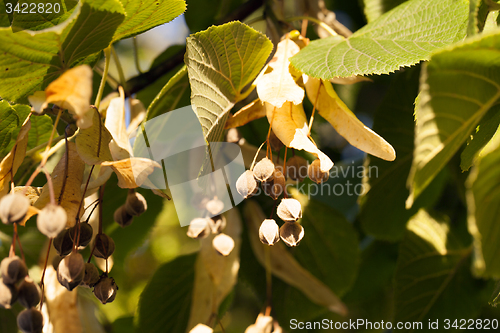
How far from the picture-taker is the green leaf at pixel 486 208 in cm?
32

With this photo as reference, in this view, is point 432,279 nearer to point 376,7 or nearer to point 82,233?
point 376,7

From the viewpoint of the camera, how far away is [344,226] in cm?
104

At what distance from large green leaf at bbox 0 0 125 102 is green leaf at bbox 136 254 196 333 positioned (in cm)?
52

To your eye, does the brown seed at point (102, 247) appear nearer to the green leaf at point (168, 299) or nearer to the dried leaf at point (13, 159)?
the dried leaf at point (13, 159)

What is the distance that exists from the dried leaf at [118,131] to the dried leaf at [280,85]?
20 centimetres

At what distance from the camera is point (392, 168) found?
97 centimetres

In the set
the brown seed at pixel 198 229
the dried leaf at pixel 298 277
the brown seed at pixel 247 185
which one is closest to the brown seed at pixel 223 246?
the brown seed at pixel 198 229

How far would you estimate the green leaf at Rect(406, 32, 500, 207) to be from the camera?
13.7 inches

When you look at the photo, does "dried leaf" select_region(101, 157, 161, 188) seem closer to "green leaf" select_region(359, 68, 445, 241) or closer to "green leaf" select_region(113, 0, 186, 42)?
"green leaf" select_region(113, 0, 186, 42)

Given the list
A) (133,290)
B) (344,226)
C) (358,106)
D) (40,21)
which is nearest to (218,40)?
(40,21)

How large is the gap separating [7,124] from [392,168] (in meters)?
0.84

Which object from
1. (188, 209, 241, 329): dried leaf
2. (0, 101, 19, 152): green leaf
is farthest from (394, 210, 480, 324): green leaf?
(0, 101, 19, 152): green leaf

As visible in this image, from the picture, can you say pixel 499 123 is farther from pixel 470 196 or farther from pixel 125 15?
pixel 125 15

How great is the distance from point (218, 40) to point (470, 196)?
39 cm
